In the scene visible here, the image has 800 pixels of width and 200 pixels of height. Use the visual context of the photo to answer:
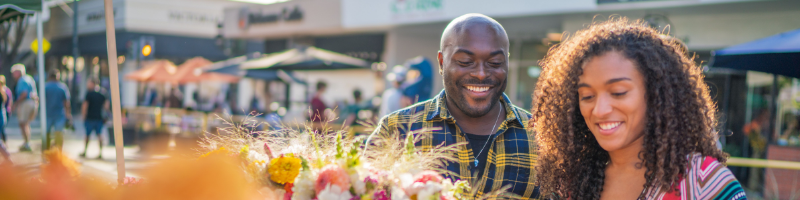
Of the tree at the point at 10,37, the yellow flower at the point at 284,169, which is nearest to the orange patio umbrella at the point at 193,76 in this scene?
the tree at the point at 10,37

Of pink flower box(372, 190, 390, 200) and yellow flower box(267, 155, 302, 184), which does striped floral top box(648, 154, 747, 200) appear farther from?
yellow flower box(267, 155, 302, 184)

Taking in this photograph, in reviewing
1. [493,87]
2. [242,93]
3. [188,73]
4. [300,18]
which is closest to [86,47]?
[188,73]

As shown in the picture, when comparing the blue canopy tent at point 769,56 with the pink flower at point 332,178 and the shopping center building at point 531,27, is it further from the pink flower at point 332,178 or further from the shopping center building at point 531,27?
the pink flower at point 332,178

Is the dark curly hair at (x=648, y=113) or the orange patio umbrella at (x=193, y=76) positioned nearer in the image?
the dark curly hair at (x=648, y=113)

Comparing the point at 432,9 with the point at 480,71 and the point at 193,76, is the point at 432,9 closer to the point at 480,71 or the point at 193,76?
the point at 193,76

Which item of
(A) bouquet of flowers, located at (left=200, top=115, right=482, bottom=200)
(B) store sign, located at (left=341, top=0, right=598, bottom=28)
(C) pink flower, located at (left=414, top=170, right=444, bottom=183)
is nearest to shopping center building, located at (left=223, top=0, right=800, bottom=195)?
(B) store sign, located at (left=341, top=0, right=598, bottom=28)

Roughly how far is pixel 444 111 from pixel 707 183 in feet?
3.79

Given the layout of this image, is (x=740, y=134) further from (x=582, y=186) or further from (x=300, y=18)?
(x=300, y=18)

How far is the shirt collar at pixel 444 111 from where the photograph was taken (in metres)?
2.36

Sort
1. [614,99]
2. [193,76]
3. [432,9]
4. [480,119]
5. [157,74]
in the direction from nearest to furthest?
[614,99] < [480,119] < [432,9] < [193,76] < [157,74]

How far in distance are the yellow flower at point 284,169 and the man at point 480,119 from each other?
0.87 meters

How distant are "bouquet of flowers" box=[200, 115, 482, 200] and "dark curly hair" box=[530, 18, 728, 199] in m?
0.60

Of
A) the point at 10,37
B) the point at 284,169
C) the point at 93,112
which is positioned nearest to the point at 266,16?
the point at 93,112

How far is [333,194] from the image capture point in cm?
121
